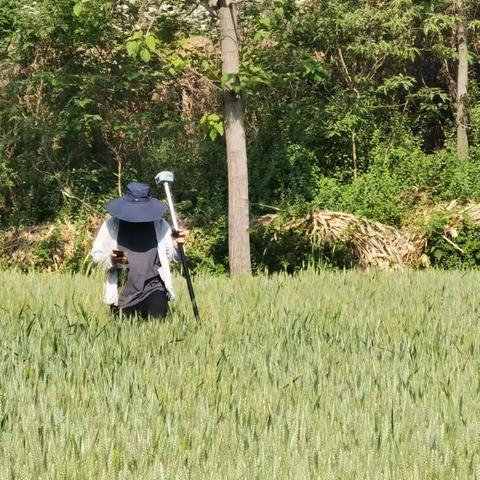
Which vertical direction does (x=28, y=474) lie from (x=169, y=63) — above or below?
below

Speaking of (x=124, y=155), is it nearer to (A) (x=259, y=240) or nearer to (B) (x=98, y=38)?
(B) (x=98, y=38)

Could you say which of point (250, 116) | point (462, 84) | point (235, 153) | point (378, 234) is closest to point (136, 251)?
point (235, 153)

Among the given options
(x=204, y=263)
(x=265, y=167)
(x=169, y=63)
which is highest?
(x=169, y=63)

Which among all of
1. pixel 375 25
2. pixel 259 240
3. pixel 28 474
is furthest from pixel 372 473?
pixel 375 25

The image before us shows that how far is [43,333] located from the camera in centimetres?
645

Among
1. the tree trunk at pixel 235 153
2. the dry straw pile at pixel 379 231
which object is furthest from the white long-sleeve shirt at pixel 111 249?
the dry straw pile at pixel 379 231

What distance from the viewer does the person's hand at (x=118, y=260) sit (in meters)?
6.66

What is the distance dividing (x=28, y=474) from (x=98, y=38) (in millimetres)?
11106

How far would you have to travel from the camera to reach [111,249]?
6.73m

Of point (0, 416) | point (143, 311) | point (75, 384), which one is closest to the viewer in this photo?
point (0, 416)

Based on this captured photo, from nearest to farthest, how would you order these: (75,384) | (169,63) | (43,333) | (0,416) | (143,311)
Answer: (0,416)
(75,384)
(43,333)
(143,311)
(169,63)

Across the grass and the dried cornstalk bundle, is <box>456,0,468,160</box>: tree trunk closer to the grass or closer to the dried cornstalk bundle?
the dried cornstalk bundle

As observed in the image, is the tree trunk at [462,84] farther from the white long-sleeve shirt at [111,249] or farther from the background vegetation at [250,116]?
the white long-sleeve shirt at [111,249]

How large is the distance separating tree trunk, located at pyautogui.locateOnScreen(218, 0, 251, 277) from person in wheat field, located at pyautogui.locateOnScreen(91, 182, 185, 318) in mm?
3803
